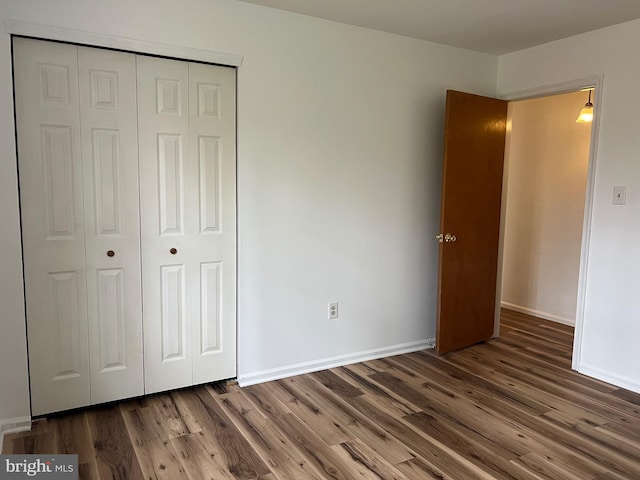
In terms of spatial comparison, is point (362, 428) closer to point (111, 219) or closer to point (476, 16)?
point (111, 219)

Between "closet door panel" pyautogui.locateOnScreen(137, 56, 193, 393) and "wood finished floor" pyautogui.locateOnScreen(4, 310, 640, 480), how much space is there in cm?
25

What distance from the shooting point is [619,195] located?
3225 millimetres

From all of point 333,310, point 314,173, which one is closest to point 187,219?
point 314,173

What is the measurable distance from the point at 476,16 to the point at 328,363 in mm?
2479

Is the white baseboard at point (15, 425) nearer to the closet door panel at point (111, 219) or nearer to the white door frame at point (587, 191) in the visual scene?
the closet door panel at point (111, 219)

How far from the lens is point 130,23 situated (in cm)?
260

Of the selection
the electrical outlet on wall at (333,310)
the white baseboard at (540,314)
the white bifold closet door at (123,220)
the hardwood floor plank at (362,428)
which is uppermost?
the white bifold closet door at (123,220)

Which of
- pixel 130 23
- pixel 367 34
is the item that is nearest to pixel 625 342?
pixel 367 34

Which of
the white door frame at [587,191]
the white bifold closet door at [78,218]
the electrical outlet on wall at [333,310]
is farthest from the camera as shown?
the electrical outlet on wall at [333,310]

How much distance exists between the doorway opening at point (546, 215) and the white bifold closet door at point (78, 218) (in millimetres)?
3240

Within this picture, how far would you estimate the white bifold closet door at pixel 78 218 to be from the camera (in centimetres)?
248

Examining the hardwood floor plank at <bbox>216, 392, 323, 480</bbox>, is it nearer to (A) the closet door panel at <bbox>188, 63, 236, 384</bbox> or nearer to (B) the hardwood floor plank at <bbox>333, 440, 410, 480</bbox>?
(B) the hardwood floor plank at <bbox>333, 440, 410, 480</bbox>

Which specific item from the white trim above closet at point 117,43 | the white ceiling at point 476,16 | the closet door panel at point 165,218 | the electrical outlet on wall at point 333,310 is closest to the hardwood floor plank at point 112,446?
the closet door panel at point 165,218

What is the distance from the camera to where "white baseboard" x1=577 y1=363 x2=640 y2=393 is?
10.5ft
